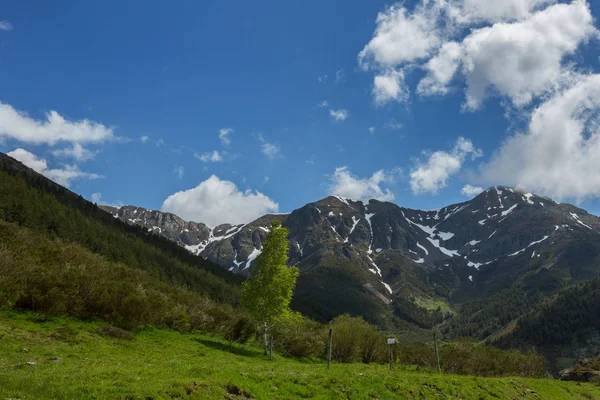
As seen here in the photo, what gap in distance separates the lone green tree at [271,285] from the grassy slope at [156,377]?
8.38 m

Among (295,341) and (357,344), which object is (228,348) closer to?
(295,341)

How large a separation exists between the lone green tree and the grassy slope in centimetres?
838

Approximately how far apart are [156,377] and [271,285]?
97.8 ft

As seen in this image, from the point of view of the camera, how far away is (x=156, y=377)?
18.5m

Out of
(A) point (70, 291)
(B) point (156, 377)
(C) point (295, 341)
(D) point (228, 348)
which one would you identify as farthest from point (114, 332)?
(C) point (295, 341)

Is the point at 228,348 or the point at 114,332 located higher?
the point at 114,332

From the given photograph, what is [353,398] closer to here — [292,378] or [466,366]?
[292,378]

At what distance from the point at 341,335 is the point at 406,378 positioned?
32.9m

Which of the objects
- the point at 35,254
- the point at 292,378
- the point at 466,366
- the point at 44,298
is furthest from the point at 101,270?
the point at 466,366

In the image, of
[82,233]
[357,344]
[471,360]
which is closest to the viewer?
[357,344]

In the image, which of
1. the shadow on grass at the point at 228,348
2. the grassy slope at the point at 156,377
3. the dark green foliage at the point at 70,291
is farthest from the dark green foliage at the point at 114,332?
the shadow on grass at the point at 228,348

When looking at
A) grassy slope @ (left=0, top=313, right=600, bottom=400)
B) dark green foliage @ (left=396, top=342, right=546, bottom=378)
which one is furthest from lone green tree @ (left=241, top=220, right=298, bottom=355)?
dark green foliage @ (left=396, top=342, right=546, bottom=378)

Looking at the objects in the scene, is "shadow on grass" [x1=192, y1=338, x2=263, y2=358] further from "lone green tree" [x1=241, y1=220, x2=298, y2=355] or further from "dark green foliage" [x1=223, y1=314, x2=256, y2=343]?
"dark green foliage" [x1=223, y1=314, x2=256, y2=343]

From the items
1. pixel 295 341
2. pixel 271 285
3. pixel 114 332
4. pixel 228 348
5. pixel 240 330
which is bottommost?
pixel 228 348
